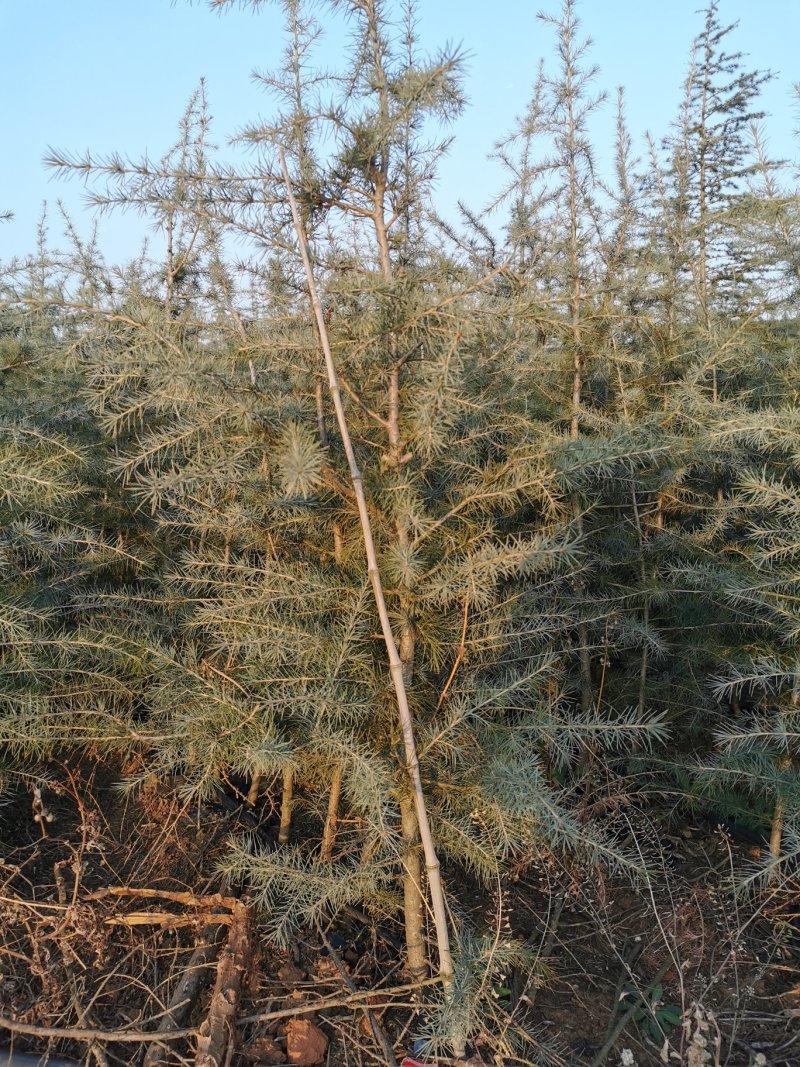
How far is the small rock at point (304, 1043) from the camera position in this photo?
174cm

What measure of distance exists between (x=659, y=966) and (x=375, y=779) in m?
1.22

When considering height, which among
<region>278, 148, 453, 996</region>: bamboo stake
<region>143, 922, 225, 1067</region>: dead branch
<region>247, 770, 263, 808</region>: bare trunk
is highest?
<region>278, 148, 453, 996</region>: bamboo stake

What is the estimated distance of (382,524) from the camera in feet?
5.61

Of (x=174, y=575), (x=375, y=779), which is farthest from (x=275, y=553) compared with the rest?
(x=375, y=779)

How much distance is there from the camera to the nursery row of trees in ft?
5.21

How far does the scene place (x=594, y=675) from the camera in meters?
3.02

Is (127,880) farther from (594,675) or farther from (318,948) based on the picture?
(594,675)

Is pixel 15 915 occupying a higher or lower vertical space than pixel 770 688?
lower

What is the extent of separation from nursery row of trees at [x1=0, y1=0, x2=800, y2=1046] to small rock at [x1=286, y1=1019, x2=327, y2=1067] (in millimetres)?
223

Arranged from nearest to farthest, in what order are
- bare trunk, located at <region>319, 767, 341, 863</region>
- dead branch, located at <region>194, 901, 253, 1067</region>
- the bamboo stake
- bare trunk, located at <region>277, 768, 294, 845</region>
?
the bamboo stake < dead branch, located at <region>194, 901, 253, 1067</region> < bare trunk, located at <region>319, 767, 341, 863</region> < bare trunk, located at <region>277, 768, 294, 845</region>

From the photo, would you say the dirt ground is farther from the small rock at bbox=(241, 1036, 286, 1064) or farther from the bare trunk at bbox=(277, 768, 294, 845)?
the bare trunk at bbox=(277, 768, 294, 845)

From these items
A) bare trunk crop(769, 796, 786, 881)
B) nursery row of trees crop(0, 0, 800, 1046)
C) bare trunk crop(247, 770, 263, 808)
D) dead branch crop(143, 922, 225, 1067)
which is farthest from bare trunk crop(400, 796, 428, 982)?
bare trunk crop(769, 796, 786, 881)

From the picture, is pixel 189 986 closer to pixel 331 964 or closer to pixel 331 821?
pixel 331 964

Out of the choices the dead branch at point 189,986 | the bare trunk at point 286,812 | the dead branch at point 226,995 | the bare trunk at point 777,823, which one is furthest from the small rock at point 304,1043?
the bare trunk at point 777,823
